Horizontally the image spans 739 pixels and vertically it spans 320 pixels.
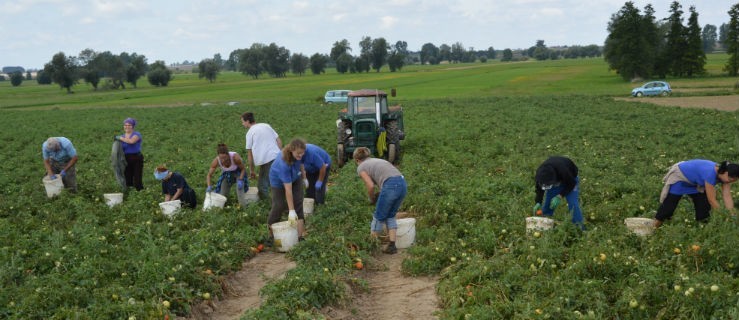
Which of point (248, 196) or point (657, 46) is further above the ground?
point (657, 46)

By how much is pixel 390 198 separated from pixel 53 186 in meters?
7.25

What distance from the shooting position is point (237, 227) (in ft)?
27.8

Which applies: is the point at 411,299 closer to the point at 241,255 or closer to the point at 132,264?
the point at 241,255

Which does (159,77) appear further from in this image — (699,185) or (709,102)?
(699,185)

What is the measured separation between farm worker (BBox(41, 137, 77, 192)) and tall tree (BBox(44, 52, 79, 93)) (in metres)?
80.3

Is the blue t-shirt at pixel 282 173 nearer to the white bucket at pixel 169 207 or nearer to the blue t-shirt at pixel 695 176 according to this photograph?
the white bucket at pixel 169 207

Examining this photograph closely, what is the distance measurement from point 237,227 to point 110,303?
10.0 ft

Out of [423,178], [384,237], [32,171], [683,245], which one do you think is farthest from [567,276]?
[32,171]

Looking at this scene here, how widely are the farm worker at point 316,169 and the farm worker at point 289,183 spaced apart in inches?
22.0

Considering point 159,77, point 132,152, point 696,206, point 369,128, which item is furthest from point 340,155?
point 159,77

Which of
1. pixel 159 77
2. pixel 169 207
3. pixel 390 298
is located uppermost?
pixel 159 77

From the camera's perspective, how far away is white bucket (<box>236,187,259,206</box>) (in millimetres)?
9584

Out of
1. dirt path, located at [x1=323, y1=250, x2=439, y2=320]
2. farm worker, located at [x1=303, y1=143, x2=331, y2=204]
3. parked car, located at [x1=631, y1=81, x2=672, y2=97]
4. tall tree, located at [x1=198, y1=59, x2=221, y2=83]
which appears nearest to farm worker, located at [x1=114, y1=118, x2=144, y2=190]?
farm worker, located at [x1=303, y1=143, x2=331, y2=204]

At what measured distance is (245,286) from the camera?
6.72 m
